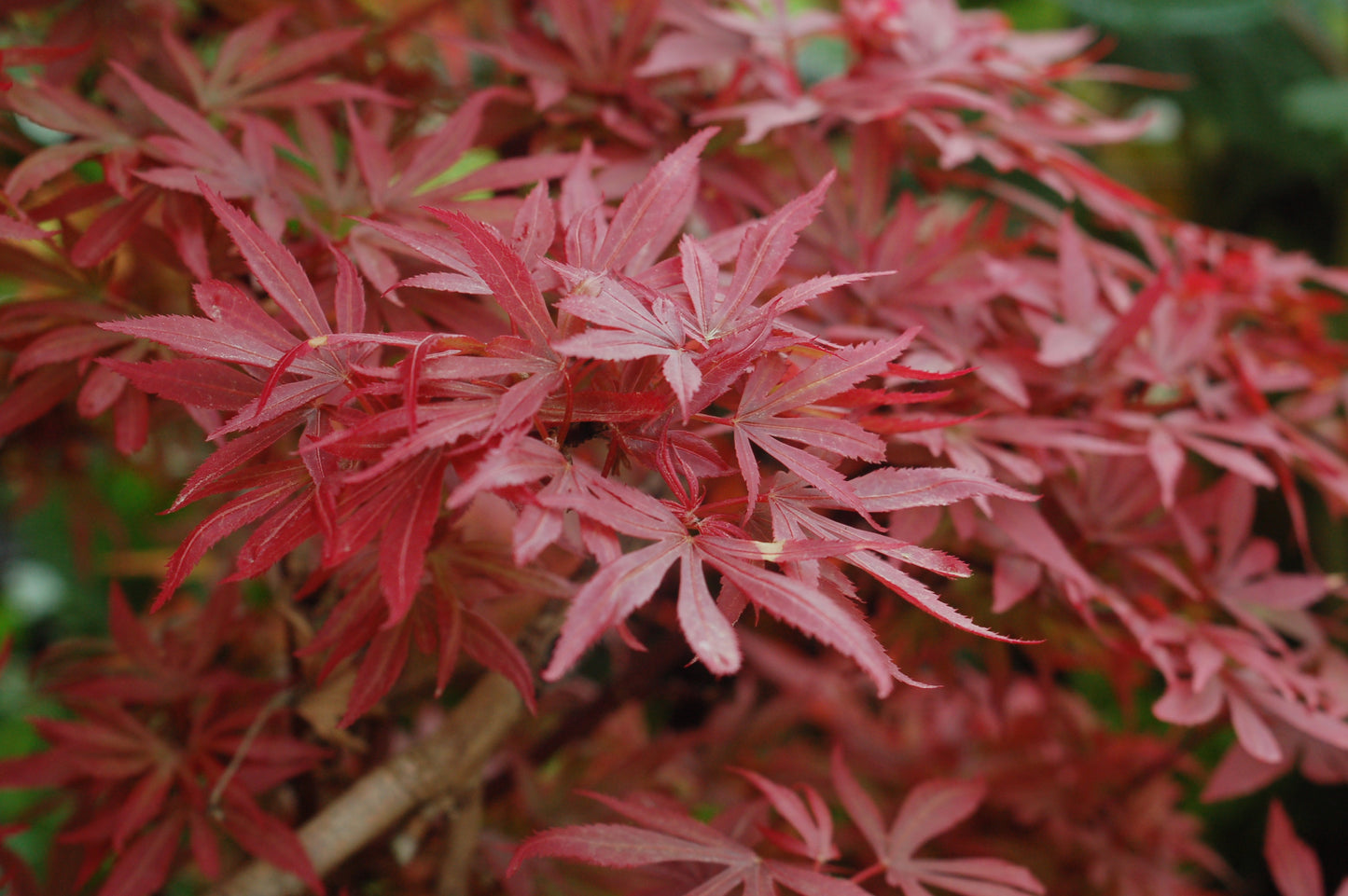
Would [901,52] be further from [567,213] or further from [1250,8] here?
[1250,8]

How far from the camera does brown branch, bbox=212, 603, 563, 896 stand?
0.63 metres

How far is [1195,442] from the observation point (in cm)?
64

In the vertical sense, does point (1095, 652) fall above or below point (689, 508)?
below

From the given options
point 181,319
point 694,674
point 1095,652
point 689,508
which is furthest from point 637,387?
point 694,674

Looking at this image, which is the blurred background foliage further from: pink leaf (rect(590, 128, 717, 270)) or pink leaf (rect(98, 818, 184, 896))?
pink leaf (rect(98, 818, 184, 896))

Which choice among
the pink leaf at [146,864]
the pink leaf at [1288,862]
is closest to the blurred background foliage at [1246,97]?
the pink leaf at [1288,862]

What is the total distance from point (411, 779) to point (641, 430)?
1.24 ft

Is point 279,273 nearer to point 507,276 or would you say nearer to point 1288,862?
point 507,276

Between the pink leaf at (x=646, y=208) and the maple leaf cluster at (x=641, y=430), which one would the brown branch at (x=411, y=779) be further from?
the pink leaf at (x=646, y=208)

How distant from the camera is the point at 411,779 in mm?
658

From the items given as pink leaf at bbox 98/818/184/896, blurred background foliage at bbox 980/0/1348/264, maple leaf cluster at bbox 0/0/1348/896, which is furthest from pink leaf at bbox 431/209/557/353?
blurred background foliage at bbox 980/0/1348/264

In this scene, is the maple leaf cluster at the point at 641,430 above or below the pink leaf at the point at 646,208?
below

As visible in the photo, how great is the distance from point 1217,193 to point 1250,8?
2.00 feet

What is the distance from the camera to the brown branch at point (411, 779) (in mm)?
628
